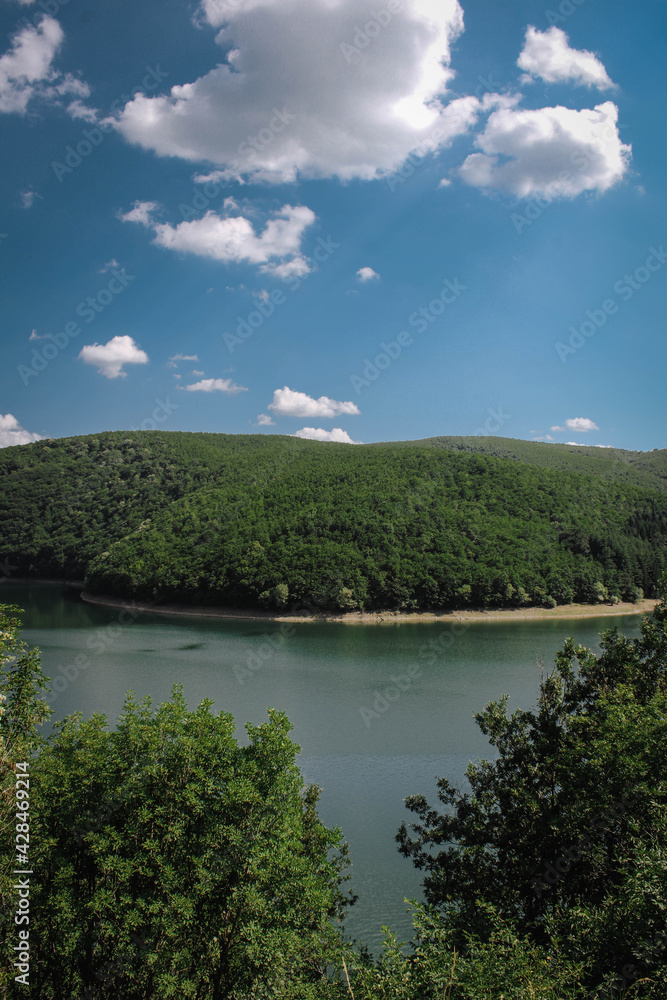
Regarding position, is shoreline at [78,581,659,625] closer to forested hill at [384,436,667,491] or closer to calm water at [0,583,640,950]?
calm water at [0,583,640,950]

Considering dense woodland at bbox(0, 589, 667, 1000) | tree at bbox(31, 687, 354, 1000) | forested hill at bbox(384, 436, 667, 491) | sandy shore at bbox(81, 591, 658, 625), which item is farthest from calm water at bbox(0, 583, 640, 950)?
forested hill at bbox(384, 436, 667, 491)

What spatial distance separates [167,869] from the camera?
7.29 m

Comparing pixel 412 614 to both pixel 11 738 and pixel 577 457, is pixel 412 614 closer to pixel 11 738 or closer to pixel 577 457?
pixel 11 738

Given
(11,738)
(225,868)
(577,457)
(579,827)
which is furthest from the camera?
(577,457)

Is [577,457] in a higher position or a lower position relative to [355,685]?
higher

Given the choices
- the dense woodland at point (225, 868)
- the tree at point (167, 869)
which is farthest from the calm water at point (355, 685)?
the tree at point (167, 869)

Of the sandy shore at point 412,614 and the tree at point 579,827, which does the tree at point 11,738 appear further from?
the sandy shore at point 412,614

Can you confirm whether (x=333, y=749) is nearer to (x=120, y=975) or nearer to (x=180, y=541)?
(x=120, y=975)

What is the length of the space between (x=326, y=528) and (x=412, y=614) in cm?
1451

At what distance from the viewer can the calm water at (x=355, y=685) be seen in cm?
1666

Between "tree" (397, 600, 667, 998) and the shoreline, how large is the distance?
44.6 metres

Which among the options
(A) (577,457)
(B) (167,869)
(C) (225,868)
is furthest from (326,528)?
(A) (577,457)

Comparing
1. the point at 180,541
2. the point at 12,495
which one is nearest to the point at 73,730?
the point at 180,541

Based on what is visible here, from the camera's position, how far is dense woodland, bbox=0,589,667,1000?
21.9ft
